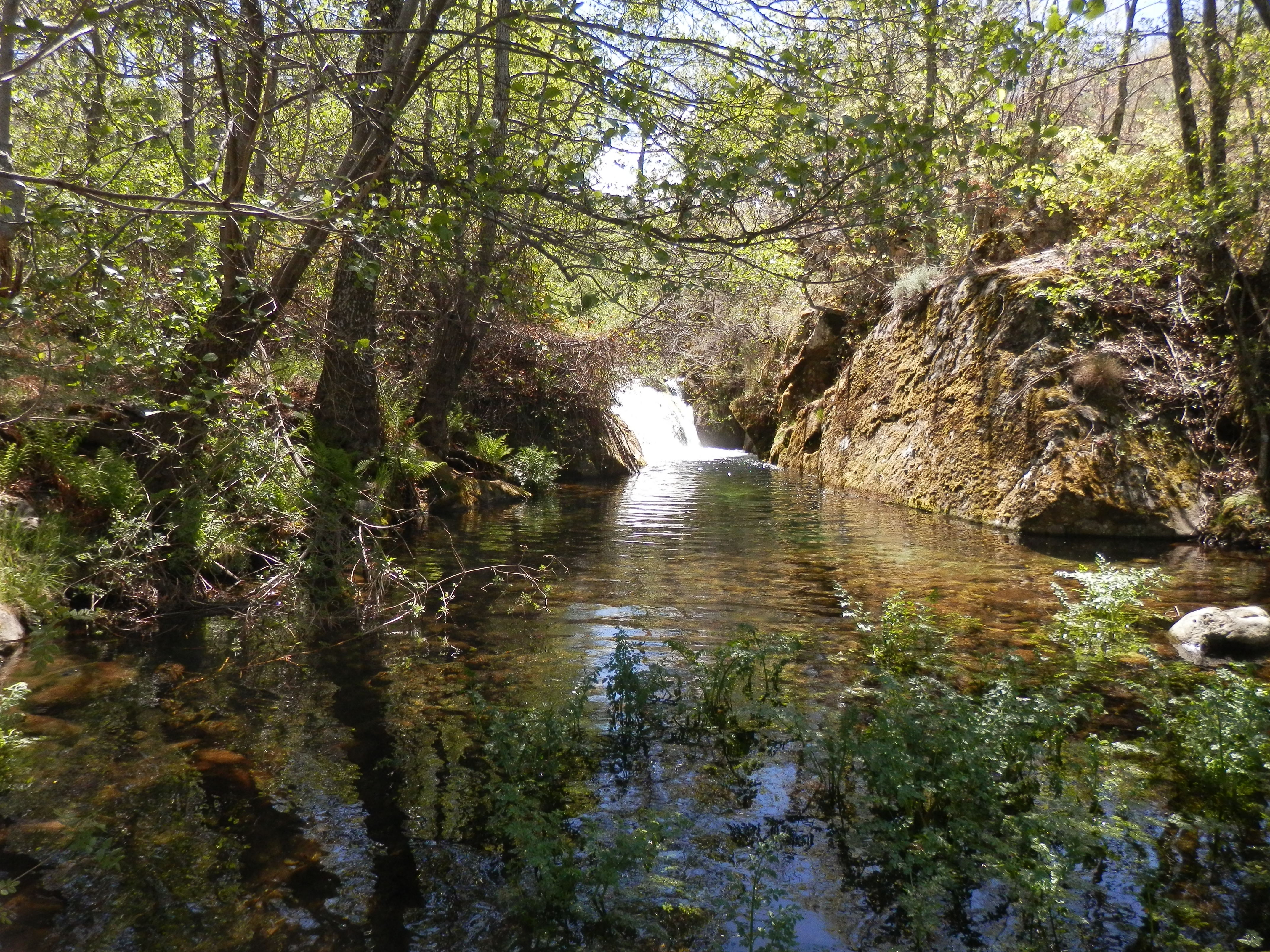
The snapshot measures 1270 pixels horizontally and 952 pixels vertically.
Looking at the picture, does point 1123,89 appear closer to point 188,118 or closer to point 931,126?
point 931,126

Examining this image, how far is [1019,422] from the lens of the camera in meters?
13.2

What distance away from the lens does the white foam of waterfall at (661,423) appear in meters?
25.2

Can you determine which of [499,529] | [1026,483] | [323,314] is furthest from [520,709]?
[1026,483]

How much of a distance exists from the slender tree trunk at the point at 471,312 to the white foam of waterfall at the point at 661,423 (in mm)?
9183

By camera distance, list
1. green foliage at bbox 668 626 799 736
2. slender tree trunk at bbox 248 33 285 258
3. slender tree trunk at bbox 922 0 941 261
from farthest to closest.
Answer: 1. slender tree trunk at bbox 248 33 285 258
2. green foliage at bbox 668 626 799 736
3. slender tree trunk at bbox 922 0 941 261

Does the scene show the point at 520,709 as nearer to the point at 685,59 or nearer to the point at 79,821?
the point at 79,821

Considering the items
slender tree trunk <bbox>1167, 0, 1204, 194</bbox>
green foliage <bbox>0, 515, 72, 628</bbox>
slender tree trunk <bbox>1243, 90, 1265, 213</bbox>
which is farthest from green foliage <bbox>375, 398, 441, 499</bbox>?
slender tree trunk <bbox>1243, 90, 1265, 213</bbox>

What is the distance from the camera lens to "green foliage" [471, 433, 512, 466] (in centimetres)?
1656

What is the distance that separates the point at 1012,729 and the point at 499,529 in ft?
30.4

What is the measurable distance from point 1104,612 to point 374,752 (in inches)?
211

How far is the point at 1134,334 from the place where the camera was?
12.7 meters

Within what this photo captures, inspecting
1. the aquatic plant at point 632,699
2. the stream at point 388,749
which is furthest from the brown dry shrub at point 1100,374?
the aquatic plant at point 632,699

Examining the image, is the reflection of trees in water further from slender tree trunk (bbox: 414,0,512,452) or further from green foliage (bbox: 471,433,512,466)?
green foliage (bbox: 471,433,512,466)

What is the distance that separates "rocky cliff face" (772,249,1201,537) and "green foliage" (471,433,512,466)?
300 inches
